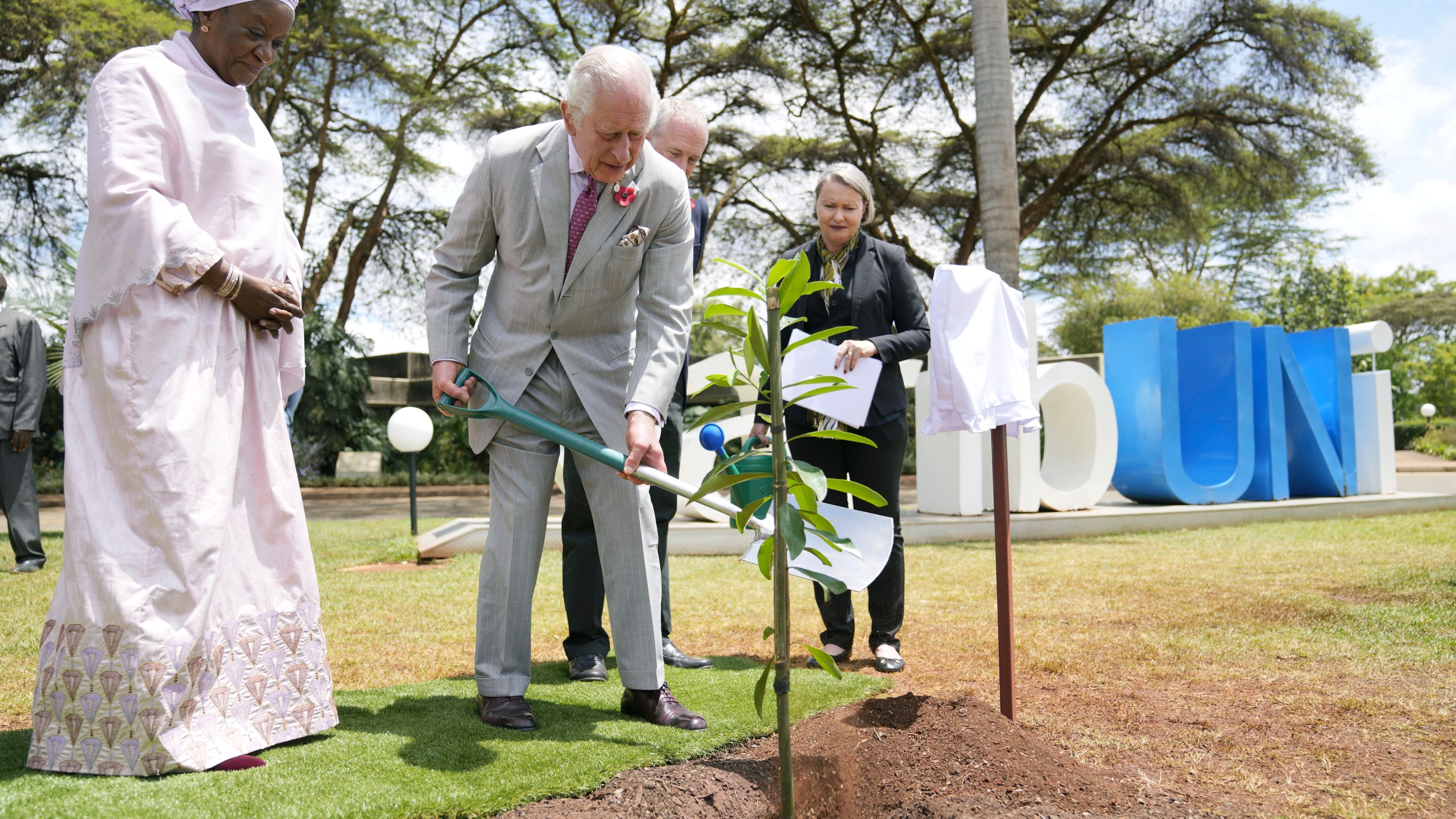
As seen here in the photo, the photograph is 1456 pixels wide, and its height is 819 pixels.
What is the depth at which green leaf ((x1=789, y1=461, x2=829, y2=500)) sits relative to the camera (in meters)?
1.92

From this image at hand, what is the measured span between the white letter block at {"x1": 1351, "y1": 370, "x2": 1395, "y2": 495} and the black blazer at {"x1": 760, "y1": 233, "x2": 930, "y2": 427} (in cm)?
1048

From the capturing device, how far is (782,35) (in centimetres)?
1538

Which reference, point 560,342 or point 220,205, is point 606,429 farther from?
point 220,205

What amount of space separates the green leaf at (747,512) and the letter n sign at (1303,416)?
33.8 ft

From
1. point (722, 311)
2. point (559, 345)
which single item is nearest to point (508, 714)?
point (559, 345)

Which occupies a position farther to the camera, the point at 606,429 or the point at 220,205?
the point at 606,429

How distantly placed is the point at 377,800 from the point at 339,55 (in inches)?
613

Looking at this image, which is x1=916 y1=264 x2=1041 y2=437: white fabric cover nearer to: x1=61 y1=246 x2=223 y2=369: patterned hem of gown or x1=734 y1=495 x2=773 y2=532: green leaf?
x1=734 y1=495 x2=773 y2=532: green leaf

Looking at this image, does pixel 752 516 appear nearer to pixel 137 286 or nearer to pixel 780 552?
pixel 780 552

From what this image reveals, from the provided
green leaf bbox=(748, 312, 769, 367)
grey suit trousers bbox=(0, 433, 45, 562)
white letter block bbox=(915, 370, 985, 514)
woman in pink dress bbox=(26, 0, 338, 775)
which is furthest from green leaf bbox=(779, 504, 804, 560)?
white letter block bbox=(915, 370, 985, 514)

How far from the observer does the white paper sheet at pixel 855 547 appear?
248 cm

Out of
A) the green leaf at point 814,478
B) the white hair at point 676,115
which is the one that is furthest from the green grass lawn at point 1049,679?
the white hair at point 676,115

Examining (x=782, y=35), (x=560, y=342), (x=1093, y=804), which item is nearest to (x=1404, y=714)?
(x=1093, y=804)

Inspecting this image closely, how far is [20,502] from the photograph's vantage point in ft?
20.9
